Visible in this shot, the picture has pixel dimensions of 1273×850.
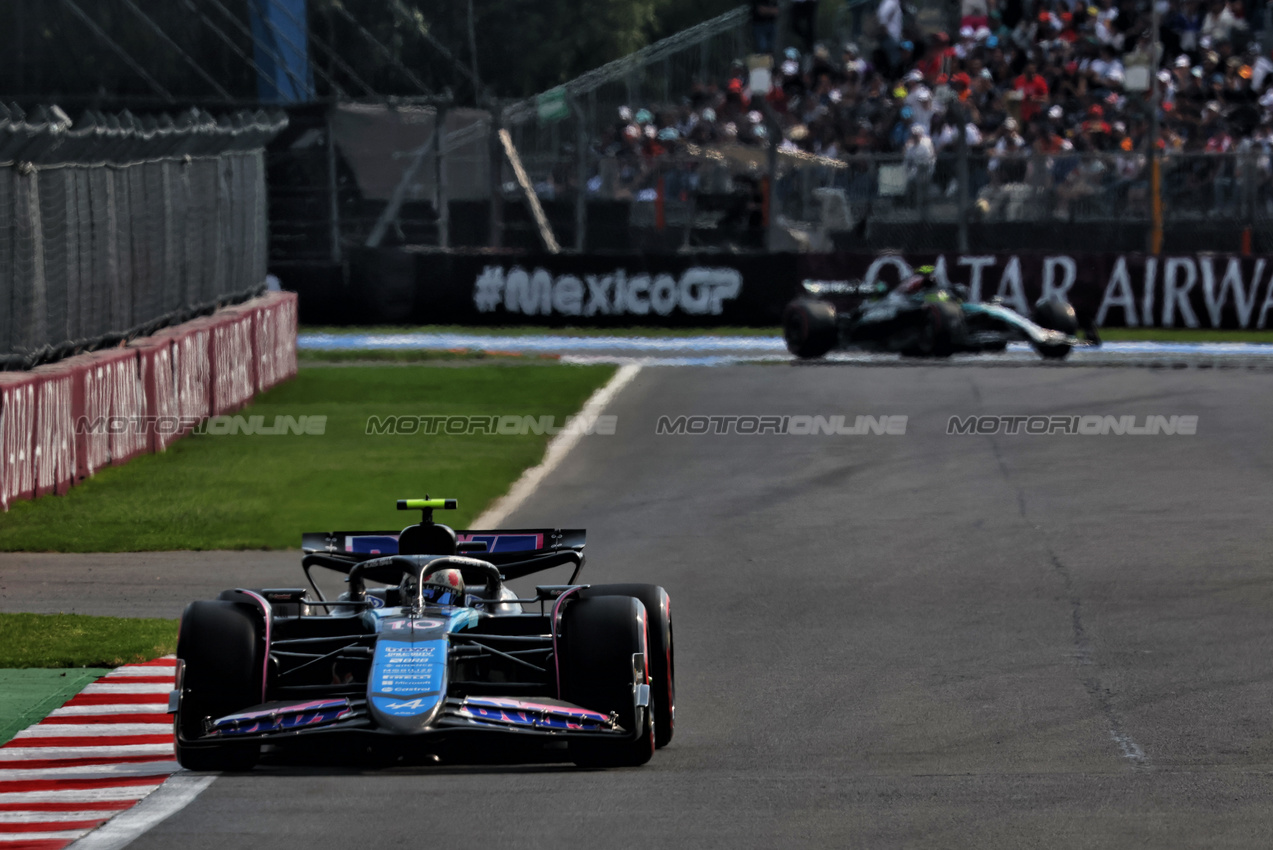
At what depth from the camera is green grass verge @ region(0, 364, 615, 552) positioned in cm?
1293

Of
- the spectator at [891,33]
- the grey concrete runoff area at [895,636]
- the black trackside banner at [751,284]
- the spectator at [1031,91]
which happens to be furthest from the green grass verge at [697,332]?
the spectator at [891,33]

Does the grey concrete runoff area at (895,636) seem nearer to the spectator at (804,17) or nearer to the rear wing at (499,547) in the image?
the rear wing at (499,547)

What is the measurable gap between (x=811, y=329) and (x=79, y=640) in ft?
48.3

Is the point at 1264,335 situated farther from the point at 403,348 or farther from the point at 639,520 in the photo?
the point at 639,520

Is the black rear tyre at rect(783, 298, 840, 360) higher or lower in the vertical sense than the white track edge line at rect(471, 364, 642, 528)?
higher

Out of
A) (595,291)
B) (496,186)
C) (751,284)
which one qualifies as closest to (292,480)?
(595,291)

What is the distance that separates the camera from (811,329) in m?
23.4

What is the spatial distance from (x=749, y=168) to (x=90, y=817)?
22395 mm

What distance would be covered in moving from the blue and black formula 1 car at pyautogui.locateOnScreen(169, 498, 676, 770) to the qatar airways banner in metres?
19.8

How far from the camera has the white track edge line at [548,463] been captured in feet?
44.0

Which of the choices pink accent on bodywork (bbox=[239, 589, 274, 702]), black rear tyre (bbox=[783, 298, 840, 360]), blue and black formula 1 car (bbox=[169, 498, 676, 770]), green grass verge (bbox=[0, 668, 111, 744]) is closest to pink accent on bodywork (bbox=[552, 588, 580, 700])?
blue and black formula 1 car (bbox=[169, 498, 676, 770])

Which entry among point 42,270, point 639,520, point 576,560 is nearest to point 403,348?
point 42,270

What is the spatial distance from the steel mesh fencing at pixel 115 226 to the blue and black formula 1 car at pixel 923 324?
6.55 meters

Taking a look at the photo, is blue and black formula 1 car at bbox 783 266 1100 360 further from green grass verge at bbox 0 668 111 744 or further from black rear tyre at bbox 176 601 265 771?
black rear tyre at bbox 176 601 265 771
